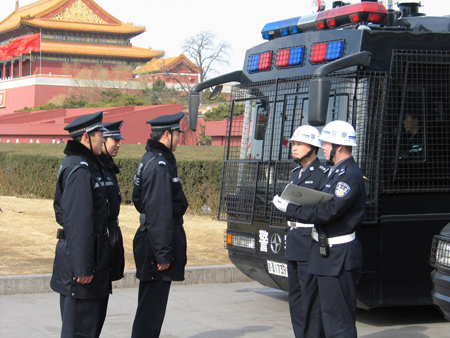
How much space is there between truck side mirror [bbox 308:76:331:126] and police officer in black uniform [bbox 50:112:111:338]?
5.79ft

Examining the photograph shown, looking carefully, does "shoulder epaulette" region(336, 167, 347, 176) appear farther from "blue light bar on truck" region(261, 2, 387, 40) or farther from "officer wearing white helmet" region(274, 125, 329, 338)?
"blue light bar on truck" region(261, 2, 387, 40)

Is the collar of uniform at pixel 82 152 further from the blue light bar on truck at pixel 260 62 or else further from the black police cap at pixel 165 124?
the blue light bar on truck at pixel 260 62

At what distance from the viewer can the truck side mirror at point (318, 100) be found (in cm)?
518

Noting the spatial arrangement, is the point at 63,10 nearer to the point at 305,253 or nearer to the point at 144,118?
the point at 144,118

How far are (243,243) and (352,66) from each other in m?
2.13

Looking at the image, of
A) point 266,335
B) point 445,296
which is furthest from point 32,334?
point 445,296

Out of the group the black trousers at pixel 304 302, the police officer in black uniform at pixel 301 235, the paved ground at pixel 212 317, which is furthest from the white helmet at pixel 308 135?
the paved ground at pixel 212 317

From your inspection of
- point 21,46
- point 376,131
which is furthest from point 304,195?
point 21,46

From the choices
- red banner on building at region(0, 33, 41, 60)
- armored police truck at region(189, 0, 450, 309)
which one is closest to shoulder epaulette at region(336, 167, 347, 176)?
armored police truck at region(189, 0, 450, 309)

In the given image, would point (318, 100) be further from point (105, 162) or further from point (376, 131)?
point (105, 162)

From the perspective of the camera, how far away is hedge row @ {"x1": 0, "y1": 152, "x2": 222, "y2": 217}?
45.7 feet

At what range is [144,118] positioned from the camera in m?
46.2

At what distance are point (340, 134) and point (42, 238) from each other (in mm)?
6861

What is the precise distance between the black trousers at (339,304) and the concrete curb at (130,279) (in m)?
3.77
